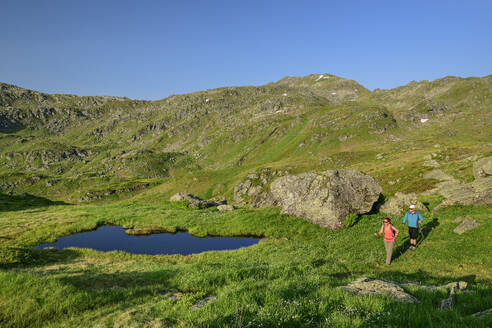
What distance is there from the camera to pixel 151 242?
32719 millimetres

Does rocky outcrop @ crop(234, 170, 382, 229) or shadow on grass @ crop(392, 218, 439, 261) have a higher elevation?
rocky outcrop @ crop(234, 170, 382, 229)

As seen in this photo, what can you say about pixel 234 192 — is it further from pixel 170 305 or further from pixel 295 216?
pixel 170 305

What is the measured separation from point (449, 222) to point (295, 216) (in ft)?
53.9

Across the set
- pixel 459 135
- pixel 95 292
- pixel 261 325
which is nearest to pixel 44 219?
Answer: pixel 95 292

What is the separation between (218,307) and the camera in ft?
26.9

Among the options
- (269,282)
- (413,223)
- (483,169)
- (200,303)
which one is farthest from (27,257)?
(483,169)

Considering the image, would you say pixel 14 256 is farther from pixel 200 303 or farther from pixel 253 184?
pixel 253 184

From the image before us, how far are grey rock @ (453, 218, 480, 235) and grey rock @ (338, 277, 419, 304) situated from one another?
1734 cm

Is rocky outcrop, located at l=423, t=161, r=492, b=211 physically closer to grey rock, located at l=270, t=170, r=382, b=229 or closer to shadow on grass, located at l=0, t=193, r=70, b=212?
grey rock, located at l=270, t=170, r=382, b=229

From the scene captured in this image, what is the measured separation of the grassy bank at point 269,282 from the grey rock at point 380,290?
0.47 metres

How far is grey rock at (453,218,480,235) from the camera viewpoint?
21.5 meters

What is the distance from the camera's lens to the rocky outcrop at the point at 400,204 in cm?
2997

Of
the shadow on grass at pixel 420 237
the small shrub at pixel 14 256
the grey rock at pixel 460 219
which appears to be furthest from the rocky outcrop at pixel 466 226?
the small shrub at pixel 14 256

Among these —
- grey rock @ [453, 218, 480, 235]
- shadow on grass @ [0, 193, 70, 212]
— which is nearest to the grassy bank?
grey rock @ [453, 218, 480, 235]
